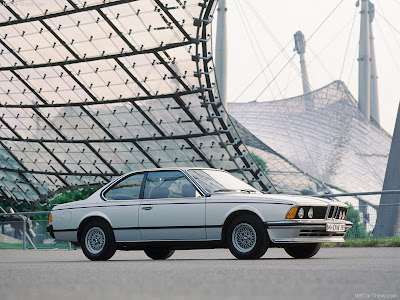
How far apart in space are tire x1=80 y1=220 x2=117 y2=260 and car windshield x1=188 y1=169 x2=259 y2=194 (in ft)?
5.17

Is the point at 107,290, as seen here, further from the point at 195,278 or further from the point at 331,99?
the point at 331,99

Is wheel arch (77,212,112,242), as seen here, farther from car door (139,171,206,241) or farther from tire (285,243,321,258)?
tire (285,243,321,258)

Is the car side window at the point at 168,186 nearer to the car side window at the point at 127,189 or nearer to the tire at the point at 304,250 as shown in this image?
the car side window at the point at 127,189

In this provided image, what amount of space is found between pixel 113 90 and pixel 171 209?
20.1m

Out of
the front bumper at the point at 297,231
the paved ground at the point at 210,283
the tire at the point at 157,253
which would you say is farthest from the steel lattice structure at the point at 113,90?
the paved ground at the point at 210,283

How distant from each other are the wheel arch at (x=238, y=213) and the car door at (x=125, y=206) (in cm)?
142

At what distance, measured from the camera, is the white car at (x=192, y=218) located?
34.0 feet

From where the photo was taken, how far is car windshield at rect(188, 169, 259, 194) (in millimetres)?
11172

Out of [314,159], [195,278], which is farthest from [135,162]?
[314,159]

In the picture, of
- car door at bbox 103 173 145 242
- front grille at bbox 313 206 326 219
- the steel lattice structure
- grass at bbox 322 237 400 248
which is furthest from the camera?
the steel lattice structure

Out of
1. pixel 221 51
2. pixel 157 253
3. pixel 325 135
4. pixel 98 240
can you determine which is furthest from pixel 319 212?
pixel 325 135

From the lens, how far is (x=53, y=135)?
35250 millimetres

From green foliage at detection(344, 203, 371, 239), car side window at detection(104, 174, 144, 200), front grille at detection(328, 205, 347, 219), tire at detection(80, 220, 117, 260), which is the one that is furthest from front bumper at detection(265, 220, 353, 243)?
green foliage at detection(344, 203, 371, 239)

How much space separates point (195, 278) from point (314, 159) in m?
84.4
